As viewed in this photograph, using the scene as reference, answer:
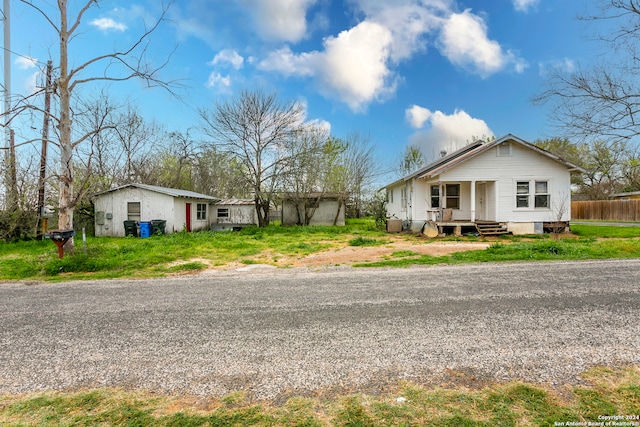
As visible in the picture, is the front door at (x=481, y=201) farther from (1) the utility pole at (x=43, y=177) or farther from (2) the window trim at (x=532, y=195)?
(1) the utility pole at (x=43, y=177)

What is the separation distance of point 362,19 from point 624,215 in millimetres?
27699

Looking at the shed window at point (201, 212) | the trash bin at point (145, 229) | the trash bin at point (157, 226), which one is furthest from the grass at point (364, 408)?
the shed window at point (201, 212)

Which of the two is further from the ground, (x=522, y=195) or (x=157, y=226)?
(x=522, y=195)

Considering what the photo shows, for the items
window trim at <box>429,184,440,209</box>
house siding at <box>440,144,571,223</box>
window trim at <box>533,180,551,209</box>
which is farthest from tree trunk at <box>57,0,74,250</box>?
window trim at <box>533,180,551,209</box>

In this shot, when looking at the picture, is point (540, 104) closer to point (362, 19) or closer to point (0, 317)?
point (362, 19)

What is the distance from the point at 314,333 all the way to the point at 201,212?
20263 mm

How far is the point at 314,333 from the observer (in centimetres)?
360

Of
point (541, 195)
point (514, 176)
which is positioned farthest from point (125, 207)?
point (541, 195)

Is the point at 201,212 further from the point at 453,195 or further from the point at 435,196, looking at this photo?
the point at 453,195

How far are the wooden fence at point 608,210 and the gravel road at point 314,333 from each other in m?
27.5

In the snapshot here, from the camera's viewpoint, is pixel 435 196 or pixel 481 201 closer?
pixel 481 201

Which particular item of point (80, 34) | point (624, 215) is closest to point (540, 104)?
point (80, 34)

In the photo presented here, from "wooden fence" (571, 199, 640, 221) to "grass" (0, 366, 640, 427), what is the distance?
32.8m

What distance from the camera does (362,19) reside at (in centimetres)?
1486
